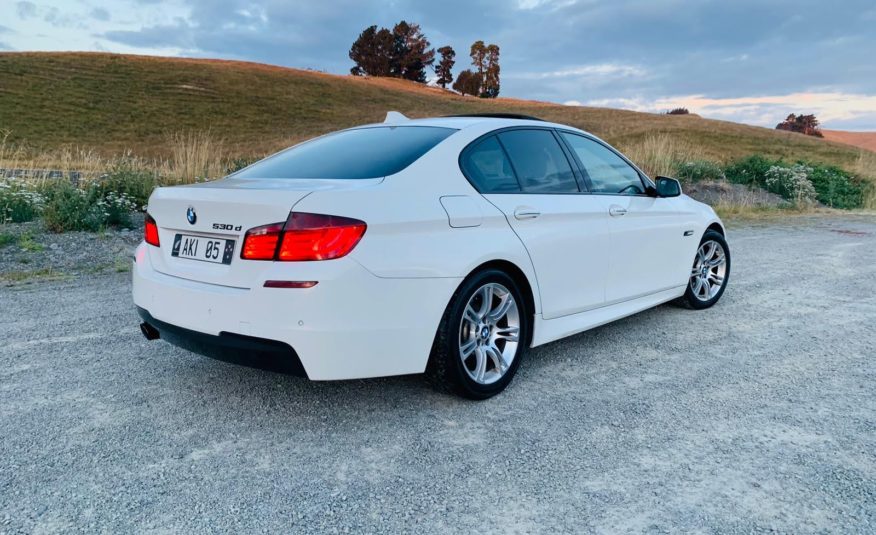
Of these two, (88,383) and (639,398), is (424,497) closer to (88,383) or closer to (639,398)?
(639,398)

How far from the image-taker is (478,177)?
145 inches

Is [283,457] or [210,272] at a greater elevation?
[210,272]

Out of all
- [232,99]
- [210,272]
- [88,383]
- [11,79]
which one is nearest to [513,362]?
[210,272]

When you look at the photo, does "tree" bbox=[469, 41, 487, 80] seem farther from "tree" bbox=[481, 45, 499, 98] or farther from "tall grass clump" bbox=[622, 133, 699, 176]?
"tall grass clump" bbox=[622, 133, 699, 176]

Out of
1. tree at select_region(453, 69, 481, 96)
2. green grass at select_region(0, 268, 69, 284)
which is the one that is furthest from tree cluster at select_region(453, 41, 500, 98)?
green grass at select_region(0, 268, 69, 284)

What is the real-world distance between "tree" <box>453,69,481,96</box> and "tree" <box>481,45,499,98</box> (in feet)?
2.65

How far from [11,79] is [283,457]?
176 feet

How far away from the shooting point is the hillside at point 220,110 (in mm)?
34250

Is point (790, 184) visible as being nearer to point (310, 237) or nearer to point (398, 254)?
point (398, 254)

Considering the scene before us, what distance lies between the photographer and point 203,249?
326cm

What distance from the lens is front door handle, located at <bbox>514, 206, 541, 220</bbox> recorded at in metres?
3.73

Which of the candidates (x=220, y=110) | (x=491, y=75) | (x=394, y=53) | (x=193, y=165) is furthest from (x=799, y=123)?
(x=193, y=165)

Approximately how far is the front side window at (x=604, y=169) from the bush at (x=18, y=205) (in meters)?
7.10

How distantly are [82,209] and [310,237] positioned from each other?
656 centimetres
